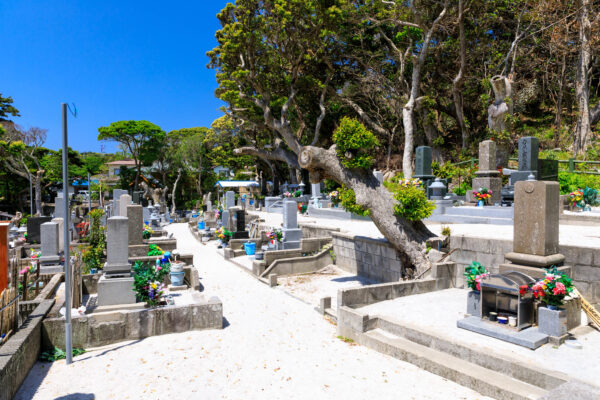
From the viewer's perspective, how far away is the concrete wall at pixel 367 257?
1162 centimetres

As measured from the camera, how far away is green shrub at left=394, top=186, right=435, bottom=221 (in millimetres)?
10539

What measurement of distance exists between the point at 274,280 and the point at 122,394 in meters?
7.05

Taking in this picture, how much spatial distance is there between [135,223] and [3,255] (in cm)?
809

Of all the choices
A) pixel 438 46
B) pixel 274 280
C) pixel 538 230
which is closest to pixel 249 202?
pixel 438 46

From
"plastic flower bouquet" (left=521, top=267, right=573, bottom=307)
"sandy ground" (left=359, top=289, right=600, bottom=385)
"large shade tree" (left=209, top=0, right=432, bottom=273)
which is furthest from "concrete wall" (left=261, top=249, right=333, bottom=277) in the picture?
"large shade tree" (left=209, top=0, right=432, bottom=273)

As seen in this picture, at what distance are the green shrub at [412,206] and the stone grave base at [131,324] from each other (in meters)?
5.60

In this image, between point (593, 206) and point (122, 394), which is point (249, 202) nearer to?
point (593, 206)

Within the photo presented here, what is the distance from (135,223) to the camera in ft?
46.4

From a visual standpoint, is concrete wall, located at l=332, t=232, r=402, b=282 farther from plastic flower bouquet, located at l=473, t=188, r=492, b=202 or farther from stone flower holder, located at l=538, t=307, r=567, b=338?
plastic flower bouquet, located at l=473, t=188, r=492, b=202

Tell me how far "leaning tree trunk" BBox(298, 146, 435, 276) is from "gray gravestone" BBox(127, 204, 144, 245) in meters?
6.89

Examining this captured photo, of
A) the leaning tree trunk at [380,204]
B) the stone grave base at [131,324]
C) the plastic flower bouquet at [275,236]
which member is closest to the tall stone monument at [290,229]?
the plastic flower bouquet at [275,236]

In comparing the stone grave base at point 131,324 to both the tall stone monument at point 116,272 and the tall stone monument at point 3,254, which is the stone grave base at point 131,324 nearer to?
the tall stone monument at point 116,272

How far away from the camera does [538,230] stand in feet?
22.7

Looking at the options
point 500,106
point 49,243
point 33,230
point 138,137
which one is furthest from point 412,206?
point 138,137
